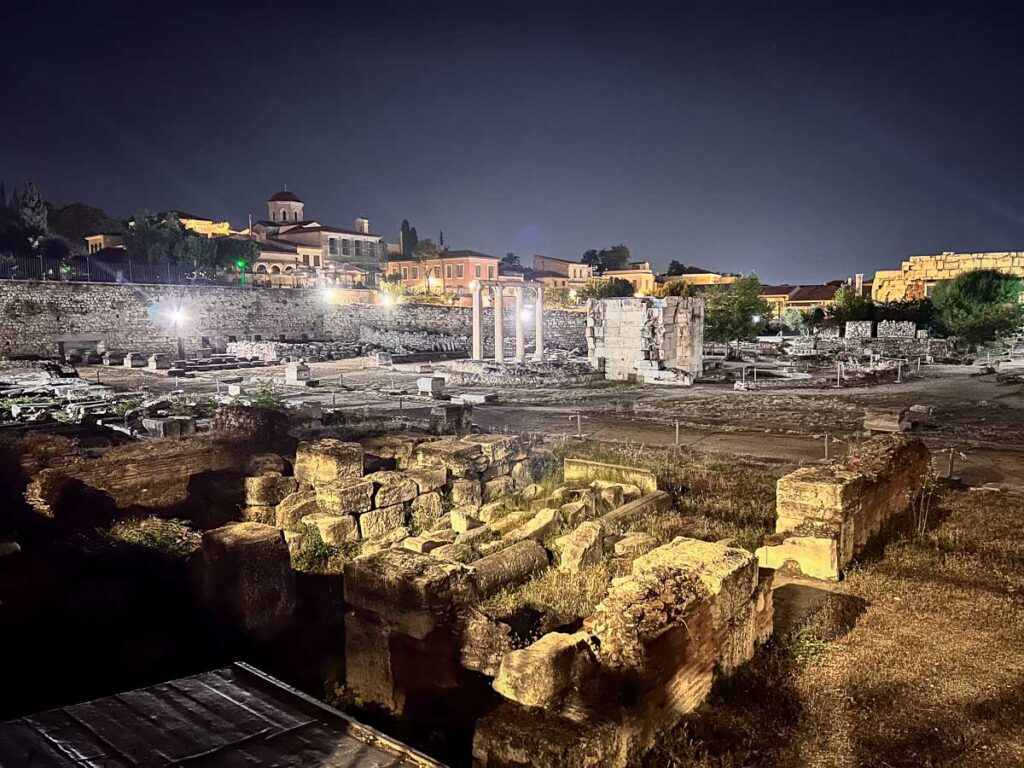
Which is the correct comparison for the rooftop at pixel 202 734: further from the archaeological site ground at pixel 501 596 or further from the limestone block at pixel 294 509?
the limestone block at pixel 294 509

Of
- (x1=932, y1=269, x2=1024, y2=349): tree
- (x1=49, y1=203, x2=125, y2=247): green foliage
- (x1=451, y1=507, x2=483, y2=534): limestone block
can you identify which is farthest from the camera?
(x1=49, y1=203, x2=125, y2=247): green foliage

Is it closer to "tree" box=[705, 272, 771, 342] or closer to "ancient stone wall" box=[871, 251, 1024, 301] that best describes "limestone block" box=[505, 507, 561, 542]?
"tree" box=[705, 272, 771, 342]

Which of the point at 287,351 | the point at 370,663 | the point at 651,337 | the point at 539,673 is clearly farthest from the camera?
the point at 287,351

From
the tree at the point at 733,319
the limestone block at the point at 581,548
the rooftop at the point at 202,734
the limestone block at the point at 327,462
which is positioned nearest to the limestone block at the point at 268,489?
the limestone block at the point at 327,462

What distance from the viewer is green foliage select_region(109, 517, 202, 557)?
310 inches

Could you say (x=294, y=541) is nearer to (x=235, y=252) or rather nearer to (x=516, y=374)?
(x=516, y=374)

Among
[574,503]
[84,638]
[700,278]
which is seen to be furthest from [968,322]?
[700,278]

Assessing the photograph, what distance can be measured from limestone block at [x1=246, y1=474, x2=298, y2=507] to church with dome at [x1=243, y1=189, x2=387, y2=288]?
57.3 metres

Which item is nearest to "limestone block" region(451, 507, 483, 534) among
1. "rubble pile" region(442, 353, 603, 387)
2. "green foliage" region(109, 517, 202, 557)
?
"green foliage" region(109, 517, 202, 557)

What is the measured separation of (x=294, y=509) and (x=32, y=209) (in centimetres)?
6466

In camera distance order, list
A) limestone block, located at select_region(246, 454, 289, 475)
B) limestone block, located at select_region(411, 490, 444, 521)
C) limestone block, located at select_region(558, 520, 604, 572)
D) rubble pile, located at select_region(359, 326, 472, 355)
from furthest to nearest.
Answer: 1. rubble pile, located at select_region(359, 326, 472, 355)
2. limestone block, located at select_region(246, 454, 289, 475)
3. limestone block, located at select_region(411, 490, 444, 521)
4. limestone block, located at select_region(558, 520, 604, 572)

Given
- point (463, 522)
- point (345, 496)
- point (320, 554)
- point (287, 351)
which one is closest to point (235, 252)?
point (287, 351)

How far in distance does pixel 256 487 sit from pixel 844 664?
7.27 meters

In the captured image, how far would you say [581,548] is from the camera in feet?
23.6
